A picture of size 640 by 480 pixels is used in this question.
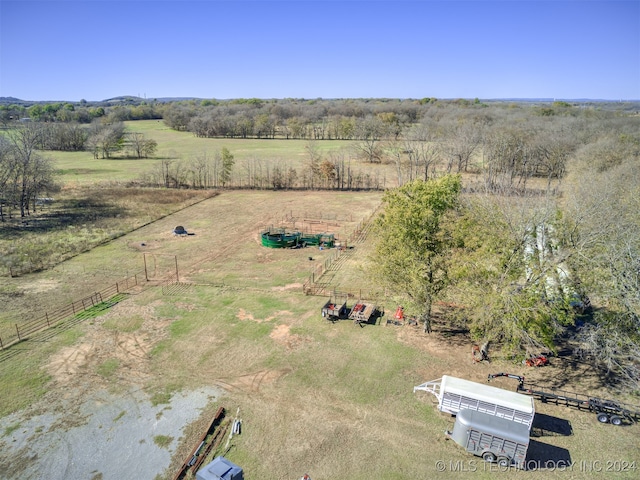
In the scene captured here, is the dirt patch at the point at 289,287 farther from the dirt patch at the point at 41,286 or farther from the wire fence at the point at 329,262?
the dirt patch at the point at 41,286

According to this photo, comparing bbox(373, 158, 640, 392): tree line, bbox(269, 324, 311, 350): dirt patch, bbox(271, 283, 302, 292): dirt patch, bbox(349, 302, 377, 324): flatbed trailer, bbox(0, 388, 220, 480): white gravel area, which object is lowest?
→ bbox(0, 388, 220, 480): white gravel area

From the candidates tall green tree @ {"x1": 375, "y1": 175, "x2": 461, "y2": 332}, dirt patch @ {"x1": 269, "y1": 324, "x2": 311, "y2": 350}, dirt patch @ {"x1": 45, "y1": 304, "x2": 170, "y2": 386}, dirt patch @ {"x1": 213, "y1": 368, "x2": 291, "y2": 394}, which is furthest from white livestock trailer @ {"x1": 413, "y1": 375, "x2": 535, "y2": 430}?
dirt patch @ {"x1": 45, "y1": 304, "x2": 170, "y2": 386}

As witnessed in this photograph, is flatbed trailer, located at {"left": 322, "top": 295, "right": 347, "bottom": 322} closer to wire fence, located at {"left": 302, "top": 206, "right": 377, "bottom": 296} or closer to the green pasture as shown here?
wire fence, located at {"left": 302, "top": 206, "right": 377, "bottom": 296}

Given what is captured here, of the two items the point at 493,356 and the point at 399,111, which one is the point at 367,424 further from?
the point at 399,111

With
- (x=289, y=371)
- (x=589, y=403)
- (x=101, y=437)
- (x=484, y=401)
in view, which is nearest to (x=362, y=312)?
(x=289, y=371)

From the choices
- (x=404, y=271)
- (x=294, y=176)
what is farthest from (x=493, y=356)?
(x=294, y=176)
